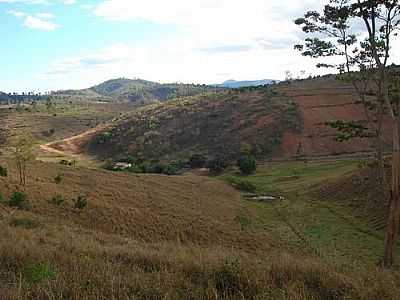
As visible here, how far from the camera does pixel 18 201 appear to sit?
843 inches

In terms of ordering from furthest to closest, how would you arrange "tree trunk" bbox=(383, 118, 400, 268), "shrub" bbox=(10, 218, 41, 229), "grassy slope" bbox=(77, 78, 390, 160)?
"grassy slope" bbox=(77, 78, 390, 160) → "shrub" bbox=(10, 218, 41, 229) → "tree trunk" bbox=(383, 118, 400, 268)

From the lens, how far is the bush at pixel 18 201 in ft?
69.6

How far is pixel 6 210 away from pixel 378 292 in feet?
58.8

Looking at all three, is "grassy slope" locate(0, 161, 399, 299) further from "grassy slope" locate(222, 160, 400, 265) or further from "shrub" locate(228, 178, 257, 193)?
"shrub" locate(228, 178, 257, 193)

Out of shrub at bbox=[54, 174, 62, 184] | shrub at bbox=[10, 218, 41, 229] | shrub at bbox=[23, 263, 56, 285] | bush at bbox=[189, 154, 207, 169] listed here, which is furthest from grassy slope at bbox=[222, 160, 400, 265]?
shrub at bbox=[54, 174, 62, 184]

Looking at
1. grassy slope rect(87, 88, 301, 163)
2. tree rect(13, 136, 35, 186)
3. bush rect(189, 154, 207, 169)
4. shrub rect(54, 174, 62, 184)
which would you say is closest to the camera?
tree rect(13, 136, 35, 186)

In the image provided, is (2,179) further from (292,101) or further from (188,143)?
(292,101)

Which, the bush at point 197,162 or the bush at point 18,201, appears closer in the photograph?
the bush at point 18,201

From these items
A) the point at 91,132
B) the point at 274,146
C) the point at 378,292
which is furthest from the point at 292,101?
the point at 378,292

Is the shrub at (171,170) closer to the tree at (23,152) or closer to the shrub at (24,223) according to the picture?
the tree at (23,152)

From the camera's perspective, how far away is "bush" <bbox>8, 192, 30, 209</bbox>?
69.6ft

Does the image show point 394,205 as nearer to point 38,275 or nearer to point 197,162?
point 38,275

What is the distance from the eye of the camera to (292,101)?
3059 inches

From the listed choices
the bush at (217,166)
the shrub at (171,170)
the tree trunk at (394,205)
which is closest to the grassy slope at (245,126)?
the bush at (217,166)
